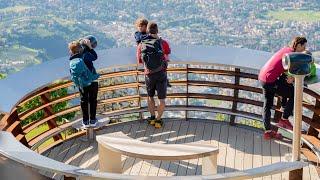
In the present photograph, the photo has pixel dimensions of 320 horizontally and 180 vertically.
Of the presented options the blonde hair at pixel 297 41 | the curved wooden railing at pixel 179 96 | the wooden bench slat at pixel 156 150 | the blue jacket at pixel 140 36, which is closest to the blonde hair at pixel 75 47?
the curved wooden railing at pixel 179 96

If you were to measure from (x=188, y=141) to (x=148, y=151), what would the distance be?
2134 mm

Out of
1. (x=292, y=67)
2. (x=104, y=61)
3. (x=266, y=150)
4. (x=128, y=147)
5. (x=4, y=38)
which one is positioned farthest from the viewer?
(x=4, y=38)

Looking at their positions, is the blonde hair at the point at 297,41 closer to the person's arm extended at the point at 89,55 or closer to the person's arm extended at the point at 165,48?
the person's arm extended at the point at 165,48

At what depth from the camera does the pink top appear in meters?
7.03

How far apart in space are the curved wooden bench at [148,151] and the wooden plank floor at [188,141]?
575 millimetres

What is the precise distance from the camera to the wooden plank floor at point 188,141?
7062mm

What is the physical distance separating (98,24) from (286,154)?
109 meters

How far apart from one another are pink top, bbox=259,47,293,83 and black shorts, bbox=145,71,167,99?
1.43 m

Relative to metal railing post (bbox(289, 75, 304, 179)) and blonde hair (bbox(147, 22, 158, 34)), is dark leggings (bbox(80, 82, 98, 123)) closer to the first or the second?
blonde hair (bbox(147, 22, 158, 34))

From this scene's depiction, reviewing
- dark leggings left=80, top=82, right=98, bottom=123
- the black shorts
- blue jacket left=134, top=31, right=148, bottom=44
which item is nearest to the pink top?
the black shorts

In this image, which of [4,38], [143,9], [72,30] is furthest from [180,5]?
[4,38]

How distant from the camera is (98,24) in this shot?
114625 mm

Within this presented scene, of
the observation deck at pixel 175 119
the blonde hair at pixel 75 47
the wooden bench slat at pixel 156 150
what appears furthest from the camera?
the blonde hair at pixel 75 47

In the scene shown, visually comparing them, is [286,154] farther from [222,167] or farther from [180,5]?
[180,5]
